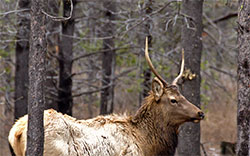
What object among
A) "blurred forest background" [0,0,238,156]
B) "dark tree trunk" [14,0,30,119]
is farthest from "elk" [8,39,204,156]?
"dark tree trunk" [14,0,30,119]

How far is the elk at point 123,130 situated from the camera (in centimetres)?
530

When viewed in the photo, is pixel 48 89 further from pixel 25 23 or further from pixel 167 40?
pixel 167 40

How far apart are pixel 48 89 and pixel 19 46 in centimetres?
134

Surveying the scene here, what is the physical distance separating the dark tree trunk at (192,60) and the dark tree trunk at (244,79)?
64.0 inches

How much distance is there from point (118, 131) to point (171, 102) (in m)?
1.08

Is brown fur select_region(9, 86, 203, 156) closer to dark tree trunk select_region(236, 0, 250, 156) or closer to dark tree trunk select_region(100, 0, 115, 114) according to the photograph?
dark tree trunk select_region(236, 0, 250, 156)

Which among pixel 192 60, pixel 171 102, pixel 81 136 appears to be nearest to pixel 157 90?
pixel 171 102

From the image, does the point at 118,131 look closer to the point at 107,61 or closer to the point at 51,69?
the point at 51,69

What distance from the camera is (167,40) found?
1220cm

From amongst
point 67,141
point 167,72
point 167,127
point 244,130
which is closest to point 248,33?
point 244,130

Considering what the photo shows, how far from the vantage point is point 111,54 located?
12.6 meters

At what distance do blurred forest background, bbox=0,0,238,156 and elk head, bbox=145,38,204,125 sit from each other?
4.68 feet

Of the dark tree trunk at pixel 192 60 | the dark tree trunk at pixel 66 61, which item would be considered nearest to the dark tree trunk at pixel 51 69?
the dark tree trunk at pixel 66 61

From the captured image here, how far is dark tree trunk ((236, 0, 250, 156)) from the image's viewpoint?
20.5ft
